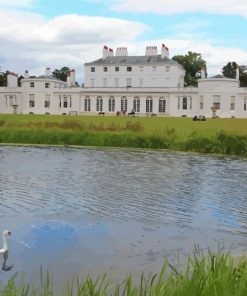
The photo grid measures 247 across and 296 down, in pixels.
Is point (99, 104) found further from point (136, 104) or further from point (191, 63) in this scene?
point (191, 63)

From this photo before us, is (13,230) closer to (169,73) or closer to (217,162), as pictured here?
(217,162)

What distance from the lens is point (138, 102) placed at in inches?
→ 3317

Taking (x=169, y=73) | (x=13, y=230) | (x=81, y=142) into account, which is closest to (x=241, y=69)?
(x=169, y=73)

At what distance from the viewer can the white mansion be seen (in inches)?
3140

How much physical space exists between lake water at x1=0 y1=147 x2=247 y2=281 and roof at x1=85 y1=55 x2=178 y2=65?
222ft

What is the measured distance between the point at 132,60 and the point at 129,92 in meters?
9.84

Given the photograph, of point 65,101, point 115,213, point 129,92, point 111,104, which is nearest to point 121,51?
point 129,92

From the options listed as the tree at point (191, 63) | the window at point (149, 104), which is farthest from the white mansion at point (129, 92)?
the tree at point (191, 63)

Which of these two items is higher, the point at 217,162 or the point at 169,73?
the point at 169,73

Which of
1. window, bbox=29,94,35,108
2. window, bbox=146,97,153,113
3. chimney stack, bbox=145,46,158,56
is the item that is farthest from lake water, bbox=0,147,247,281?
chimney stack, bbox=145,46,158,56

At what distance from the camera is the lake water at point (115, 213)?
9.05 meters

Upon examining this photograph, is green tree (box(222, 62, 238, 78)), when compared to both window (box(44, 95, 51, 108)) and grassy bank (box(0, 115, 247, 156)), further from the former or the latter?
grassy bank (box(0, 115, 247, 156))

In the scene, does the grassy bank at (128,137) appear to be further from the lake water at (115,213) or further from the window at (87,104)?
the window at (87,104)

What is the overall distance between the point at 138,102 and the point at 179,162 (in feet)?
194
